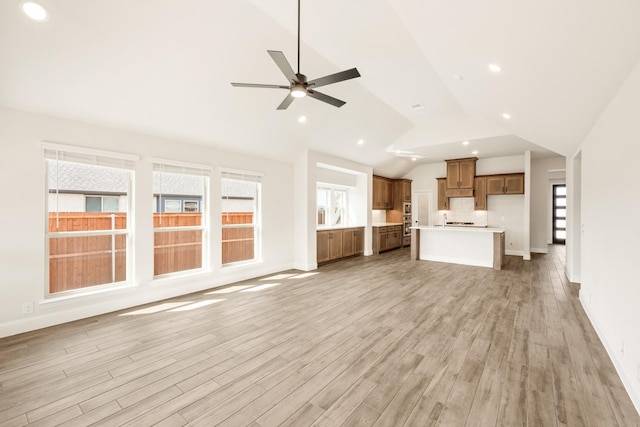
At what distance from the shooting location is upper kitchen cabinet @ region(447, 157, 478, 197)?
8.41 m

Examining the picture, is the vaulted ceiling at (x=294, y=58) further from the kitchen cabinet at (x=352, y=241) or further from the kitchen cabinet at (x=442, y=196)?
the kitchen cabinet at (x=442, y=196)

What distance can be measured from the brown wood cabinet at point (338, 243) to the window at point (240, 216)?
170 centimetres

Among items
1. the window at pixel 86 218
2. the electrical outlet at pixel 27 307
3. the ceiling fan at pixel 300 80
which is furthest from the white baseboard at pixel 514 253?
the electrical outlet at pixel 27 307

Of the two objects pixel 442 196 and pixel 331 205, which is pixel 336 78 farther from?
pixel 442 196

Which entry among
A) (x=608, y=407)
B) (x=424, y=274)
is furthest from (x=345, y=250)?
(x=608, y=407)

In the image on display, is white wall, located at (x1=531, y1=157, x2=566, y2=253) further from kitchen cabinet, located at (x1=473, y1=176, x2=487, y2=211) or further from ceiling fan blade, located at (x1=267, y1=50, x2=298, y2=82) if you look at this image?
ceiling fan blade, located at (x1=267, y1=50, x2=298, y2=82)

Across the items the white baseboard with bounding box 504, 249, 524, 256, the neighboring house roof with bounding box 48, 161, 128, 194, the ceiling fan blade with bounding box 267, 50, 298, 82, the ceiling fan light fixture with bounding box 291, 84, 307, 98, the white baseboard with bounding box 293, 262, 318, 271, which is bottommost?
the white baseboard with bounding box 293, 262, 318, 271

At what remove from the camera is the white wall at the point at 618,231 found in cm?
206

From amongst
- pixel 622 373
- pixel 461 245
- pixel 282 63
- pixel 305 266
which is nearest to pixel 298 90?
pixel 282 63

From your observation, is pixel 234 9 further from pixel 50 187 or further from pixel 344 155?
pixel 344 155

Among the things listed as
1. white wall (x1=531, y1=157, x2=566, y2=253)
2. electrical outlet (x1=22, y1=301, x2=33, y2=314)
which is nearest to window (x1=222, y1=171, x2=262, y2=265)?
electrical outlet (x1=22, y1=301, x2=33, y2=314)

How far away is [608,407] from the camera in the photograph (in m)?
1.97

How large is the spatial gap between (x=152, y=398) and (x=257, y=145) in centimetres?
428

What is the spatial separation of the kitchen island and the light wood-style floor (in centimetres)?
229
